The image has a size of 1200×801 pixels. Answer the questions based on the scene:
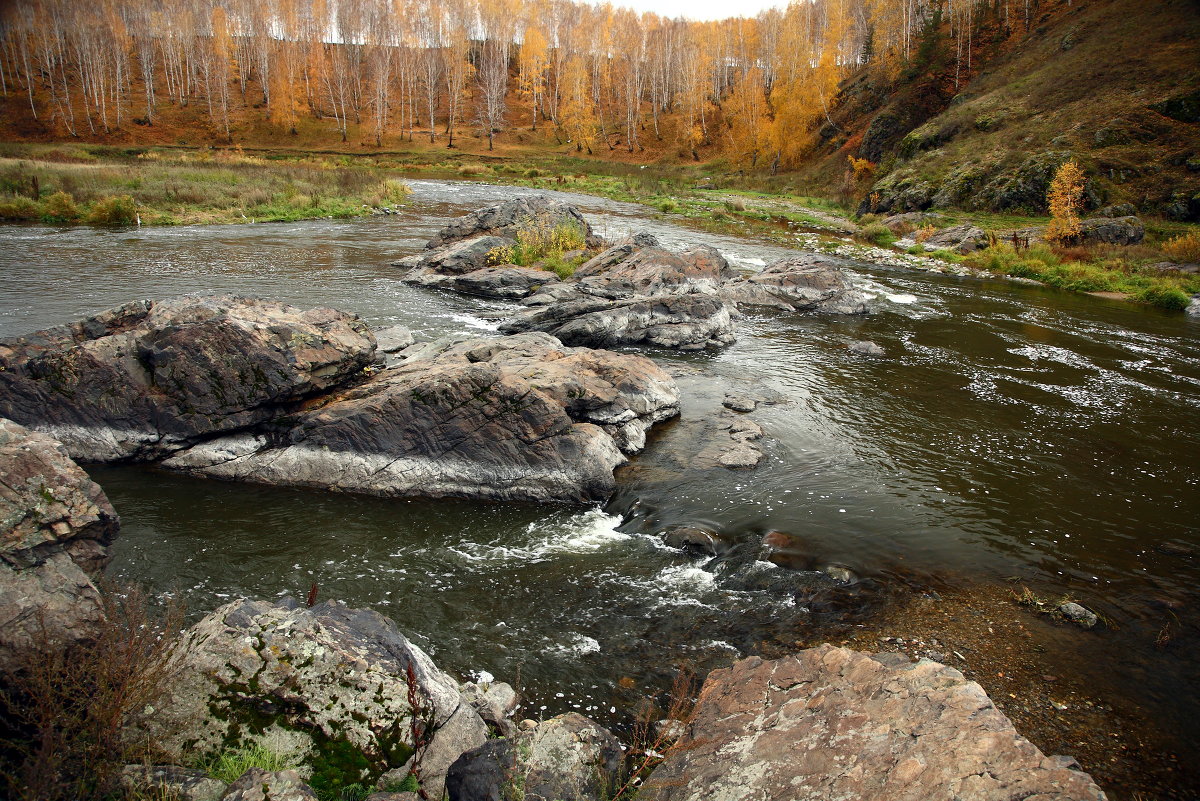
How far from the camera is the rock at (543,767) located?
15.1ft

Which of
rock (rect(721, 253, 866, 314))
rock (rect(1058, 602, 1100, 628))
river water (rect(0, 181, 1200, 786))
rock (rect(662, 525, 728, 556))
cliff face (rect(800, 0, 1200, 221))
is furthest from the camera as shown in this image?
cliff face (rect(800, 0, 1200, 221))

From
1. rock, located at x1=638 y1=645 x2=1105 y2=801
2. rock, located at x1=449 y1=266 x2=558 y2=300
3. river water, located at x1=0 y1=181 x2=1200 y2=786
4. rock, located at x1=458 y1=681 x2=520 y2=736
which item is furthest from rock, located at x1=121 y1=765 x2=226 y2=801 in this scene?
rock, located at x1=449 y1=266 x2=558 y2=300

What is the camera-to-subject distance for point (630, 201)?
5809 centimetres

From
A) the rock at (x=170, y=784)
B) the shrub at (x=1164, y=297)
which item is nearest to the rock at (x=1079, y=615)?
the rock at (x=170, y=784)

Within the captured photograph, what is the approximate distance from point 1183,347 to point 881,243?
21664 millimetres

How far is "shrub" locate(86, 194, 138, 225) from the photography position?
3175cm

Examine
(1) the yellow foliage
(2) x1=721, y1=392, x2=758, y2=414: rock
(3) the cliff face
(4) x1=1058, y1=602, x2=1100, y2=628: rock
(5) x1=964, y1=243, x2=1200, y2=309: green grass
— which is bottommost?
(4) x1=1058, y1=602, x2=1100, y2=628: rock

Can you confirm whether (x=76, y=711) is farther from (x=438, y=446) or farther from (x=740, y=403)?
(x=740, y=403)

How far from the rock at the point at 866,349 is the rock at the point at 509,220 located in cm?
1417

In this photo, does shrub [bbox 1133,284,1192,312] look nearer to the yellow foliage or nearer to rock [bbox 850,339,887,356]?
the yellow foliage

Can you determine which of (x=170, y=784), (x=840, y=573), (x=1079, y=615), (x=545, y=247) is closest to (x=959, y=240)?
(x=545, y=247)

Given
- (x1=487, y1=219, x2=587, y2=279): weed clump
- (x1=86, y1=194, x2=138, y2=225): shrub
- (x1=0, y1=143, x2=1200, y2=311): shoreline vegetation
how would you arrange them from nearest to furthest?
(x1=487, y1=219, x2=587, y2=279): weed clump → (x1=0, y1=143, x2=1200, y2=311): shoreline vegetation → (x1=86, y1=194, x2=138, y2=225): shrub

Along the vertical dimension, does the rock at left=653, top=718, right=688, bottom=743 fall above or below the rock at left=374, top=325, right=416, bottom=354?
below

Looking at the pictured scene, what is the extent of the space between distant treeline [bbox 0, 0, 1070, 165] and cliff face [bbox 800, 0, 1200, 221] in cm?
647
